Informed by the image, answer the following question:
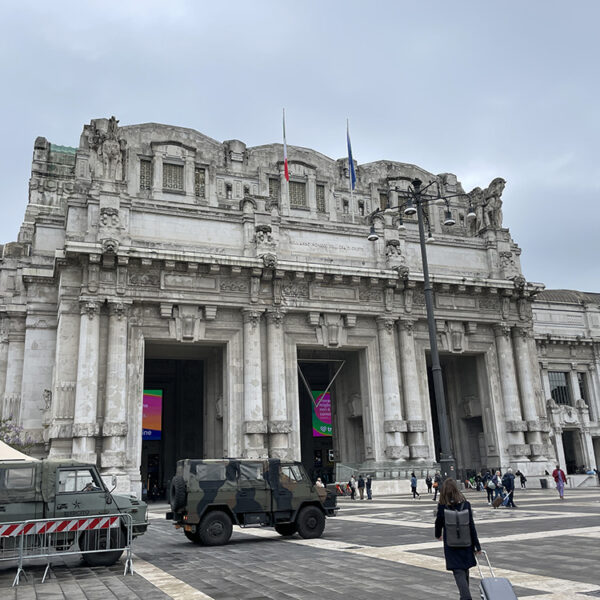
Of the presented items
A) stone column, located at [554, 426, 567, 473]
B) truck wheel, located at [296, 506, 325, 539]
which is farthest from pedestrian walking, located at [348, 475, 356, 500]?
stone column, located at [554, 426, 567, 473]

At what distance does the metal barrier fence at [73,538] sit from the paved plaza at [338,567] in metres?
0.30

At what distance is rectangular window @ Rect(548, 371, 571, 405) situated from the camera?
48.0m

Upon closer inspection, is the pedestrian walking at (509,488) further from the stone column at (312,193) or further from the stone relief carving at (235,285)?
the stone column at (312,193)

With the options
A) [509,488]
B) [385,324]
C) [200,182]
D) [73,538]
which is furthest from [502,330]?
[73,538]

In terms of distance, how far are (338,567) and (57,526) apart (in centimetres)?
492

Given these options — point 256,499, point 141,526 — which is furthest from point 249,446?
point 141,526

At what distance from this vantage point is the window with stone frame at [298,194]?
1591 inches

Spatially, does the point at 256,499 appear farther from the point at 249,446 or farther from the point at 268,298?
the point at 268,298

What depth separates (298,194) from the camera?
40781 mm

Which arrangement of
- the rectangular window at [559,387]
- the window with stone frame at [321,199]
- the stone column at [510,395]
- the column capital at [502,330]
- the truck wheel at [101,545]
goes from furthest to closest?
the rectangular window at [559,387] → the window with stone frame at [321,199] → the column capital at [502,330] → the stone column at [510,395] → the truck wheel at [101,545]

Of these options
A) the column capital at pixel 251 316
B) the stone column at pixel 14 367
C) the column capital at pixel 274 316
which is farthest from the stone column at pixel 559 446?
the stone column at pixel 14 367

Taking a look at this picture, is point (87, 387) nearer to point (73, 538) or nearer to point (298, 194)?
point (73, 538)

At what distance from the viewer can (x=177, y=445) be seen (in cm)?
4075

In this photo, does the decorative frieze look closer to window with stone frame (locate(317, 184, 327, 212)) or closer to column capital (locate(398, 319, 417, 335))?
column capital (locate(398, 319, 417, 335))
